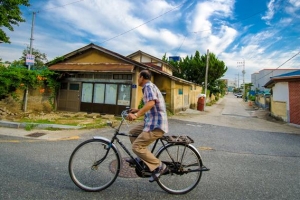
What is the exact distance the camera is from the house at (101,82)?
1202 cm

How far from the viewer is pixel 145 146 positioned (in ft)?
9.04

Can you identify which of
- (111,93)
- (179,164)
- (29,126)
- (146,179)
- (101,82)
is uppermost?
(101,82)

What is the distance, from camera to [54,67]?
13.3 m

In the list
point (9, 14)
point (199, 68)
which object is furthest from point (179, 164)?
point (199, 68)

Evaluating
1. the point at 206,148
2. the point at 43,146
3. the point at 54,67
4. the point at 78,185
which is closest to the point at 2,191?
the point at 78,185

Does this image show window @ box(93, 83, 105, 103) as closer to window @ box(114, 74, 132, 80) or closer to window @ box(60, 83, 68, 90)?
window @ box(114, 74, 132, 80)

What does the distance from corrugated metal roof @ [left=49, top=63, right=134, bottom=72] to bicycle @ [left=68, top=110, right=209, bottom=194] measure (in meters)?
8.62

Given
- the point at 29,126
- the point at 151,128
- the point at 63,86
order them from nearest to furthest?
the point at 151,128 → the point at 29,126 → the point at 63,86

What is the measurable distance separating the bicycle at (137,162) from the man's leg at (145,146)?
0.15m

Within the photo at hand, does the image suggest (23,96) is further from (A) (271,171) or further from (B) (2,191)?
(A) (271,171)

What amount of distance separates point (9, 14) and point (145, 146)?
613 inches

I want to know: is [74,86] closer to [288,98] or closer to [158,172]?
[158,172]

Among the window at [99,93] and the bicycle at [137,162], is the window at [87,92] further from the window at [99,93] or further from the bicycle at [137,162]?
the bicycle at [137,162]

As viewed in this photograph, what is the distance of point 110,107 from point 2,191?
9.81m
